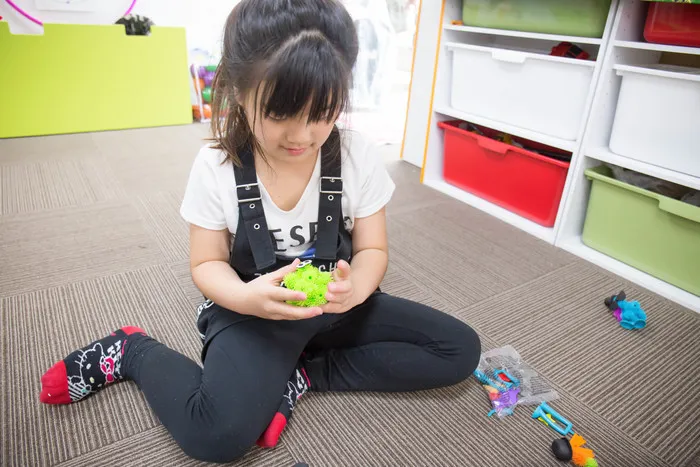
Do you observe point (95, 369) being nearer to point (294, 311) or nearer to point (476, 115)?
point (294, 311)

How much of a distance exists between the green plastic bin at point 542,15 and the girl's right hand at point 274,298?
1.15 m

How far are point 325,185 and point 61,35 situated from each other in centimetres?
201

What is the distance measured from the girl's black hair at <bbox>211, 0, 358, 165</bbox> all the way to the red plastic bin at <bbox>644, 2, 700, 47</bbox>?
0.94 m

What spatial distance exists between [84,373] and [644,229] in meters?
1.37

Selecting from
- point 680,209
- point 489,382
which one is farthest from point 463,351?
point 680,209

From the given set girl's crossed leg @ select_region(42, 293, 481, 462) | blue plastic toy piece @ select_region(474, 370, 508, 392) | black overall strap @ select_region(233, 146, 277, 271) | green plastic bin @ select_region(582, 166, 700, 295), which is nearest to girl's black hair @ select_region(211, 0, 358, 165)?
black overall strap @ select_region(233, 146, 277, 271)

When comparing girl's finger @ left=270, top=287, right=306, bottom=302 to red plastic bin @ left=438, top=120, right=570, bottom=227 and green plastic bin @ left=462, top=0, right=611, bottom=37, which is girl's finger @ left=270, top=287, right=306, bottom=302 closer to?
red plastic bin @ left=438, top=120, right=570, bottom=227

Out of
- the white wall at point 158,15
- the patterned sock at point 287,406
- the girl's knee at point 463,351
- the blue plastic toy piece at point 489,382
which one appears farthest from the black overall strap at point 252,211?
the white wall at point 158,15

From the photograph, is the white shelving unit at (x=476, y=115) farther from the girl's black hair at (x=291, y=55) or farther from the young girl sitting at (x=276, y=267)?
the girl's black hair at (x=291, y=55)

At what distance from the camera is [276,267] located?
829 millimetres

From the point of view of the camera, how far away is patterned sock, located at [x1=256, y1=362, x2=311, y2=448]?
2.49ft

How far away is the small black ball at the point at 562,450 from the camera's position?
30.6 inches

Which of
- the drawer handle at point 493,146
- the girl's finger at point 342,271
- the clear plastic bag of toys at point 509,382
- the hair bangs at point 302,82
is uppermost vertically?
the hair bangs at point 302,82

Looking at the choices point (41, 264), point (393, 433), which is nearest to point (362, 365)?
point (393, 433)
